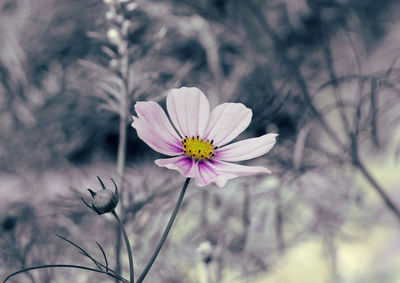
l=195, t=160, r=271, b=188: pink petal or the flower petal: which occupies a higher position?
the flower petal

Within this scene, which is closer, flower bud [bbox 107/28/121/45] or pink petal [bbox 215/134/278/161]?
pink petal [bbox 215/134/278/161]

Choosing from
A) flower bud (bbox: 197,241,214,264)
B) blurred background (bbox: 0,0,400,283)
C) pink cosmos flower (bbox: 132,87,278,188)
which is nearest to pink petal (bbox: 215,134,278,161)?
pink cosmos flower (bbox: 132,87,278,188)

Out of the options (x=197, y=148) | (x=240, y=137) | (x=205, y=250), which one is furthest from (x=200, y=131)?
(x=240, y=137)

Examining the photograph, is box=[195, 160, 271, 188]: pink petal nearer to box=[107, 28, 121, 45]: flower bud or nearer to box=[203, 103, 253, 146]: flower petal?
box=[203, 103, 253, 146]: flower petal

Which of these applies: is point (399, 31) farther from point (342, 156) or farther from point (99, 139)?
point (99, 139)

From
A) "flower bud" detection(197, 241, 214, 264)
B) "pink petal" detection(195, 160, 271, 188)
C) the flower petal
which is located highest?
the flower petal

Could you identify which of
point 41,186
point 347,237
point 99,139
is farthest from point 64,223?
point 347,237

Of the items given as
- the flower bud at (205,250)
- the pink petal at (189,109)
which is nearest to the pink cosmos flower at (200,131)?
the pink petal at (189,109)
